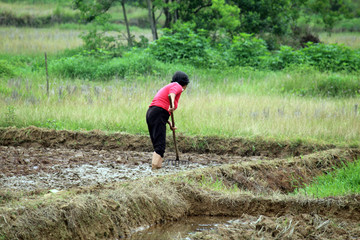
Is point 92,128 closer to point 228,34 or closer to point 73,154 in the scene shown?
point 73,154

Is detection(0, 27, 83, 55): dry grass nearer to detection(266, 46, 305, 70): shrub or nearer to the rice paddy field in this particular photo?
the rice paddy field

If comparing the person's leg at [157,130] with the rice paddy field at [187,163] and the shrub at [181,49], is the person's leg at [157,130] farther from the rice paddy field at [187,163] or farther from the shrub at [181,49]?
the shrub at [181,49]

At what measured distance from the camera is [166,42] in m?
17.2

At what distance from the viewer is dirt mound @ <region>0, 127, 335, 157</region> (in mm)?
8539

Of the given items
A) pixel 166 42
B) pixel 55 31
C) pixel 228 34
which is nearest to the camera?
pixel 166 42

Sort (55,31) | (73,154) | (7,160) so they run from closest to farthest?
(7,160), (73,154), (55,31)

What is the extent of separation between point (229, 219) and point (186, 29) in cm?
1318

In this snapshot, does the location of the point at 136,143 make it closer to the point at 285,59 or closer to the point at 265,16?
the point at 285,59

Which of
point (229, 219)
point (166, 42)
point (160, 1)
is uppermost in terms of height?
point (160, 1)

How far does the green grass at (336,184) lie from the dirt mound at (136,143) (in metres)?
1.56

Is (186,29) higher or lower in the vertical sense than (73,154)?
higher

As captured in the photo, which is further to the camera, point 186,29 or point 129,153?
point 186,29

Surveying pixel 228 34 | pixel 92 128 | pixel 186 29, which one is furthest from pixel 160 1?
pixel 92 128

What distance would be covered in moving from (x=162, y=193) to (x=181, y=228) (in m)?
0.54
